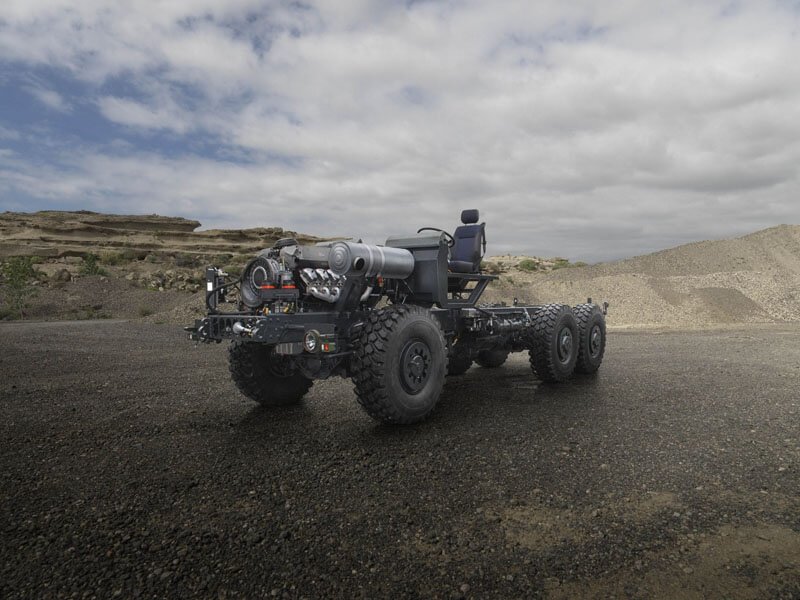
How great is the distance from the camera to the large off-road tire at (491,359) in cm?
885

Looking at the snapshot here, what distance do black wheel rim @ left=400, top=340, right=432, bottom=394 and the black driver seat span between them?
70.9 inches

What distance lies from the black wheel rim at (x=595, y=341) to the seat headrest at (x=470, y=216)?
8.89 feet

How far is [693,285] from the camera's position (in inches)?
904

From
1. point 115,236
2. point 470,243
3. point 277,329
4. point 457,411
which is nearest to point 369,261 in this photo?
point 277,329

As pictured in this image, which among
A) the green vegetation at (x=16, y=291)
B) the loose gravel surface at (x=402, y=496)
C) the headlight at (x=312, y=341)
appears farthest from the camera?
the green vegetation at (x=16, y=291)

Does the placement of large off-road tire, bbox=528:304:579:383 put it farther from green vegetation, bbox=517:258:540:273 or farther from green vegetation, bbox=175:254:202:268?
green vegetation, bbox=175:254:202:268

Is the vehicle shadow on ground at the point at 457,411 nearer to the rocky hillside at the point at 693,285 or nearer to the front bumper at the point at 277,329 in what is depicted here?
the front bumper at the point at 277,329

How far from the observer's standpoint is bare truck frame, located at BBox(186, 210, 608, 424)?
4.62m

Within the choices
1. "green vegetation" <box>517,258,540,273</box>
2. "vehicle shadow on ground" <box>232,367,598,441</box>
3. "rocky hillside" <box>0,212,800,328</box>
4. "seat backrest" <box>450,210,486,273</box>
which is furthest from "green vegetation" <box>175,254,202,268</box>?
"seat backrest" <box>450,210,486,273</box>

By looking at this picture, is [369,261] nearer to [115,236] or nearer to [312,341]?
[312,341]

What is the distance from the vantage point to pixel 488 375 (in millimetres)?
8203

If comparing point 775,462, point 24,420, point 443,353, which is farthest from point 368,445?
point 24,420

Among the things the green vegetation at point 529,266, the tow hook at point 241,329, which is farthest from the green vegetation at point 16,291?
the green vegetation at point 529,266

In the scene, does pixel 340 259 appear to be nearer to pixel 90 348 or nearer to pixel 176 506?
pixel 176 506
